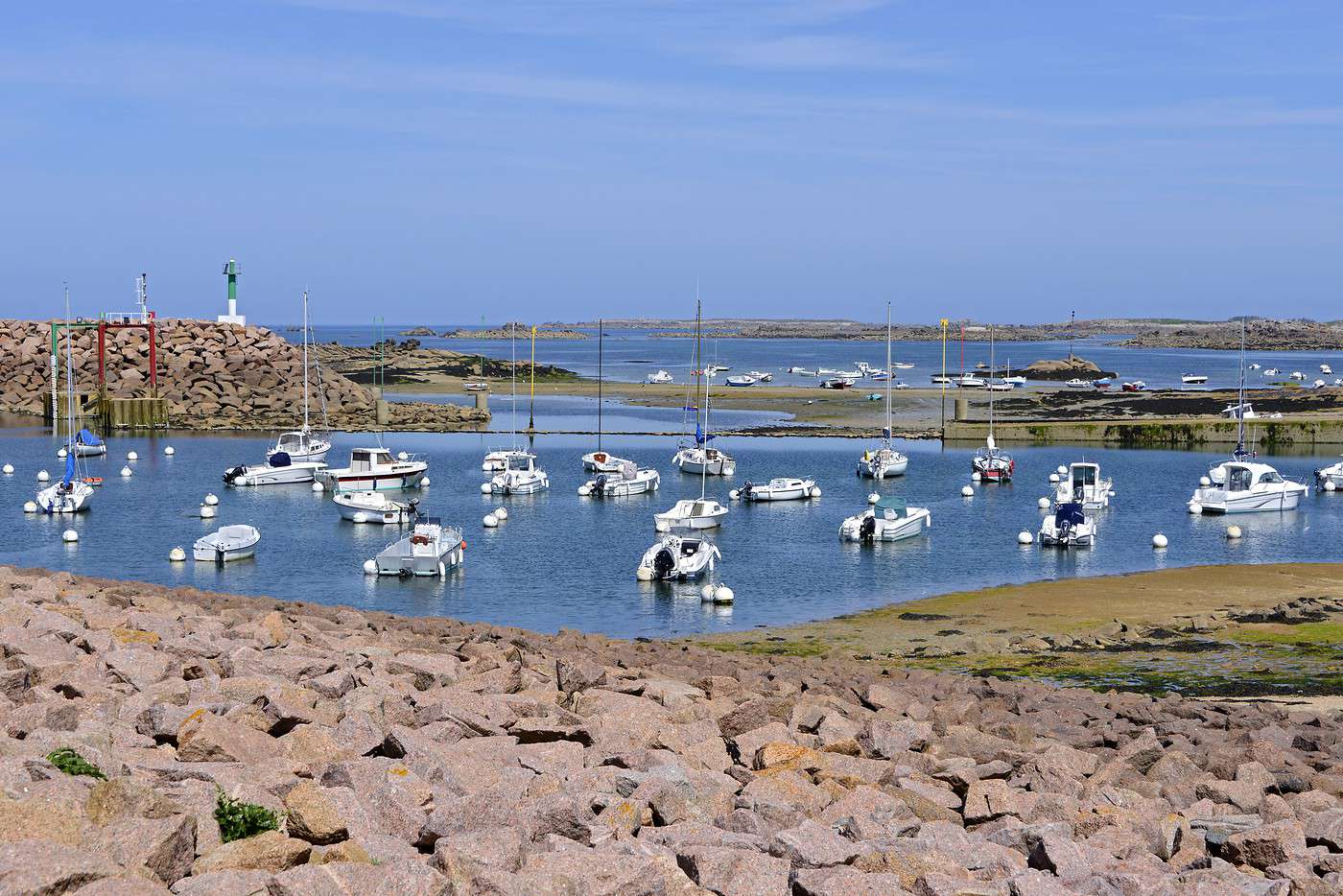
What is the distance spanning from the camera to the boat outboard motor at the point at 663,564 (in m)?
42.2

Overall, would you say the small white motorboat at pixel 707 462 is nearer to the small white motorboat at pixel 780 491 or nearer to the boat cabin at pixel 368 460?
the small white motorboat at pixel 780 491

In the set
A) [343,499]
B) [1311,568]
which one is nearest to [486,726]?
[1311,568]

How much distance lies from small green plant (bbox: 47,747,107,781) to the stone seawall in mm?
94817

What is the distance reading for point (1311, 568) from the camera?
Answer: 43.2 metres

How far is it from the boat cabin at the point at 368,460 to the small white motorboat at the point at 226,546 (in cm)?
1858

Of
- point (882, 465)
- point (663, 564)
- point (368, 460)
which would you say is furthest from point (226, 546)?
point (882, 465)

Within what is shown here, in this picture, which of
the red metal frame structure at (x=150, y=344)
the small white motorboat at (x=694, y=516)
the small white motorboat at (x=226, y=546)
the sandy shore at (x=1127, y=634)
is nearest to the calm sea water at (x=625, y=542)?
the small white motorboat at (x=226, y=546)

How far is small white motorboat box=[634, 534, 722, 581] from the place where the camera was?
42.0m

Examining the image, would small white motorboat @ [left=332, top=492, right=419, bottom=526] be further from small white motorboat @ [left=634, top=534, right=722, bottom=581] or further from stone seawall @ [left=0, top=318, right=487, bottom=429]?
stone seawall @ [left=0, top=318, right=487, bottom=429]

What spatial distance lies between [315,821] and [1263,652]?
2450 cm

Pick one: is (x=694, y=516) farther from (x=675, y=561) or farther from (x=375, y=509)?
(x=375, y=509)

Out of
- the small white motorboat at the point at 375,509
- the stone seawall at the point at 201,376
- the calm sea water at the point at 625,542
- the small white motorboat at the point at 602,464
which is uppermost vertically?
the stone seawall at the point at 201,376

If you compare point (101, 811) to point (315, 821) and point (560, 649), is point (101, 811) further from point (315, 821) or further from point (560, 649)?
point (560, 649)

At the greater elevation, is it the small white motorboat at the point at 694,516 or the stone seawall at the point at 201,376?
the stone seawall at the point at 201,376
